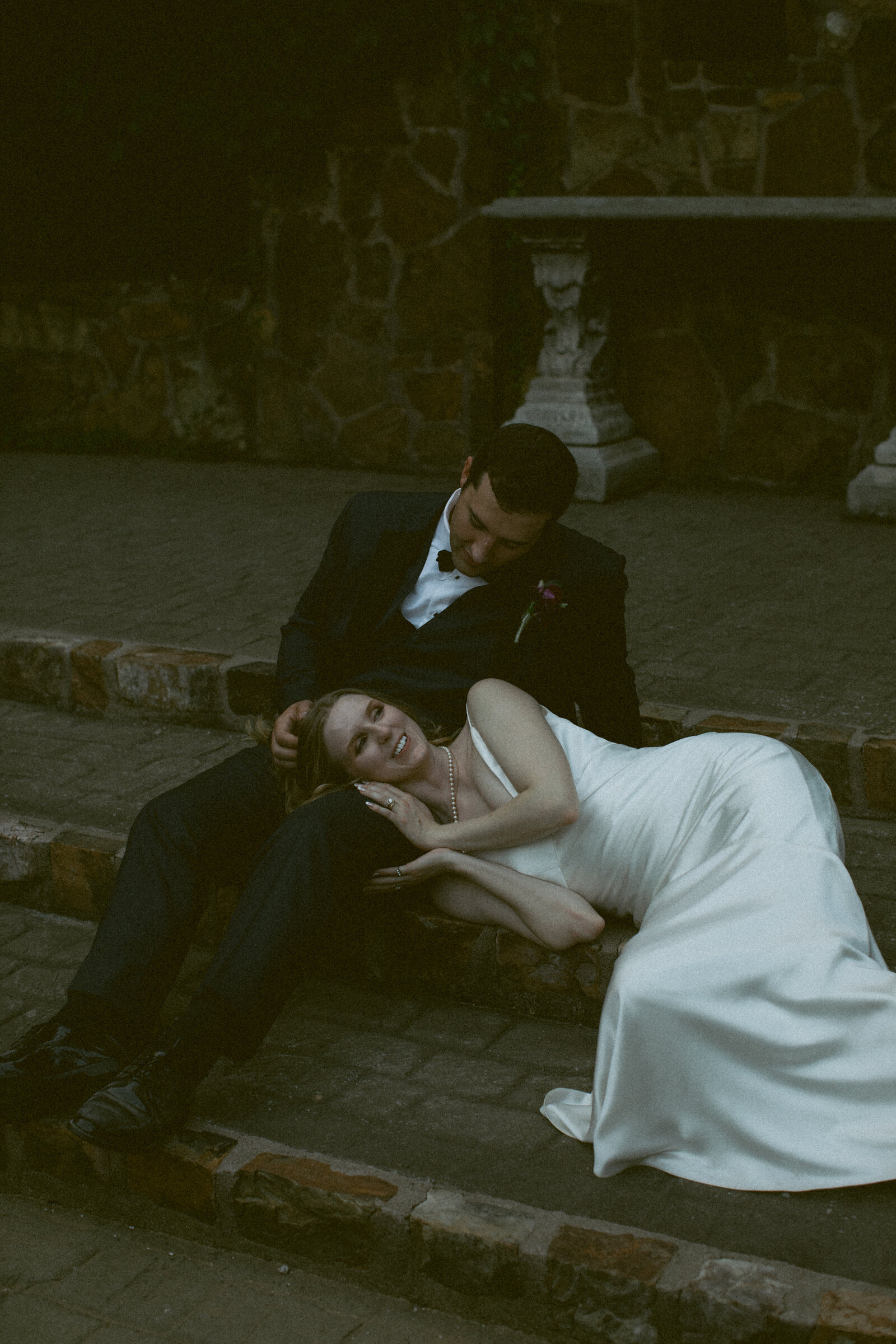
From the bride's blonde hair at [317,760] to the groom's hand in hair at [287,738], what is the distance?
0.01m

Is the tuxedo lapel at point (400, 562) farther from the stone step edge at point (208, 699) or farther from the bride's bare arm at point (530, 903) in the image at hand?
the bride's bare arm at point (530, 903)

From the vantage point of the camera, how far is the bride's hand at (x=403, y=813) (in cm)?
307

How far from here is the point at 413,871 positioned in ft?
10.1

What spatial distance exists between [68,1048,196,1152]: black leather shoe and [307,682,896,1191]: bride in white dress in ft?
2.05

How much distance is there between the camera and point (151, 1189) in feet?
9.14

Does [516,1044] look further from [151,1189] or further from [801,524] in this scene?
[801,524]

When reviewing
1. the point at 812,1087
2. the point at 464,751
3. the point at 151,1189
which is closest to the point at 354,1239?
the point at 151,1189

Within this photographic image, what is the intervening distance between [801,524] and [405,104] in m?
3.24

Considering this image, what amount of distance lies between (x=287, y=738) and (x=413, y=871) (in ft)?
1.46

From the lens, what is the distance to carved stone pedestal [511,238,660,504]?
6875 mm

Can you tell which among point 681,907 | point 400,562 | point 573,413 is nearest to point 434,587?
point 400,562

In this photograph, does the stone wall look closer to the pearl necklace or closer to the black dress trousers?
the pearl necklace

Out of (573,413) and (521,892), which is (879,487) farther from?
(521,892)

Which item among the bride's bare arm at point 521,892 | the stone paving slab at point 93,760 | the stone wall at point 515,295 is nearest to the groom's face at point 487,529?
the bride's bare arm at point 521,892
